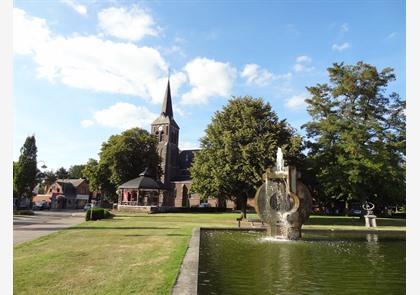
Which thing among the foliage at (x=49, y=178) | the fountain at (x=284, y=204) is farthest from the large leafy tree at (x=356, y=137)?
the foliage at (x=49, y=178)

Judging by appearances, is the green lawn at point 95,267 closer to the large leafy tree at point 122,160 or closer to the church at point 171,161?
the large leafy tree at point 122,160

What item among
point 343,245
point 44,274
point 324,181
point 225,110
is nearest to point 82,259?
point 44,274

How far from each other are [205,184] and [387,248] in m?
20.4

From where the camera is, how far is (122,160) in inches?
2643

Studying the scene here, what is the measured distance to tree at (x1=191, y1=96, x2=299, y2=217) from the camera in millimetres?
33500

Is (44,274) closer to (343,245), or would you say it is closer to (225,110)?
(343,245)

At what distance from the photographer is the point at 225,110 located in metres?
38.4

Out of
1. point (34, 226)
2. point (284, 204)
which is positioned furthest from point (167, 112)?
point (284, 204)

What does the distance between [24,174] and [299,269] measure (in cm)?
6272

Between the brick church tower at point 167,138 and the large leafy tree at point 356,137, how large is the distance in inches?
2028

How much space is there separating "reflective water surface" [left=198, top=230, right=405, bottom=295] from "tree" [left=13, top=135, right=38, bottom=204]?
5599cm

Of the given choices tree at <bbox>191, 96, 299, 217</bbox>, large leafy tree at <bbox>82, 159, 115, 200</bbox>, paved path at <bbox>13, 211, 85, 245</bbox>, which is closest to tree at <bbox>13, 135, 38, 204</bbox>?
large leafy tree at <bbox>82, 159, 115, 200</bbox>

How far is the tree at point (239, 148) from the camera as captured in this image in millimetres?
33500

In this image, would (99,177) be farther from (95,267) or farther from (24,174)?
(95,267)
